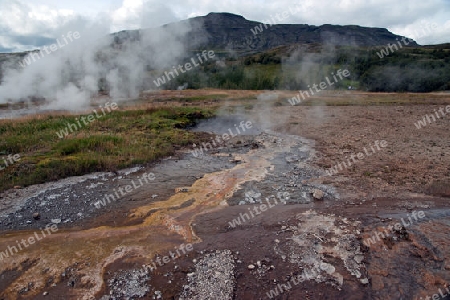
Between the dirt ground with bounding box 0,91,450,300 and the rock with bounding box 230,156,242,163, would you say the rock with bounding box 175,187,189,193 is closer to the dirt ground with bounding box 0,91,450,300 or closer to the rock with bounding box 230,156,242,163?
the dirt ground with bounding box 0,91,450,300

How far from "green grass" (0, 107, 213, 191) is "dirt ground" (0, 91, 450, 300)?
125cm

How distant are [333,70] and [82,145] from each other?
53276 mm

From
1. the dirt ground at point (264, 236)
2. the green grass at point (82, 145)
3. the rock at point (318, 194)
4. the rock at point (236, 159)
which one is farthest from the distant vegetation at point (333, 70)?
the rock at point (318, 194)

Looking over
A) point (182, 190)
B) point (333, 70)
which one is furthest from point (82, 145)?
point (333, 70)

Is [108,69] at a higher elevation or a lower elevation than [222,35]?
lower

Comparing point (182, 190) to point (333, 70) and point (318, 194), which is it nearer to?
point (318, 194)

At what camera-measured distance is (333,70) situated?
56344 millimetres

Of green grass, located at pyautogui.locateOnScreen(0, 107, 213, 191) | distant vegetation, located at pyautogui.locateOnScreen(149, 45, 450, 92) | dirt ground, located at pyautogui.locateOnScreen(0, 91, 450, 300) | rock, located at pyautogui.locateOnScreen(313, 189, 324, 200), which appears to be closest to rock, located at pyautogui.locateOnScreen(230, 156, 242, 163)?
dirt ground, located at pyautogui.locateOnScreen(0, 91, 450, 300)

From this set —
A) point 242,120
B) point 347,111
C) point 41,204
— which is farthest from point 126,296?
point 347,111

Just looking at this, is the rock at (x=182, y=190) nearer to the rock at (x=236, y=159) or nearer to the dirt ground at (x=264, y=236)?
the dirt ground at (x=264, y=236)

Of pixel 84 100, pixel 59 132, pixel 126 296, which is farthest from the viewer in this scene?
pixel 84 100

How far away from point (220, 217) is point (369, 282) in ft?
12.1

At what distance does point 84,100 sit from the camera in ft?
94.3

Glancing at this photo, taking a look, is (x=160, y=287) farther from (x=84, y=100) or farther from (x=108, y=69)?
(x=108, y=69)
